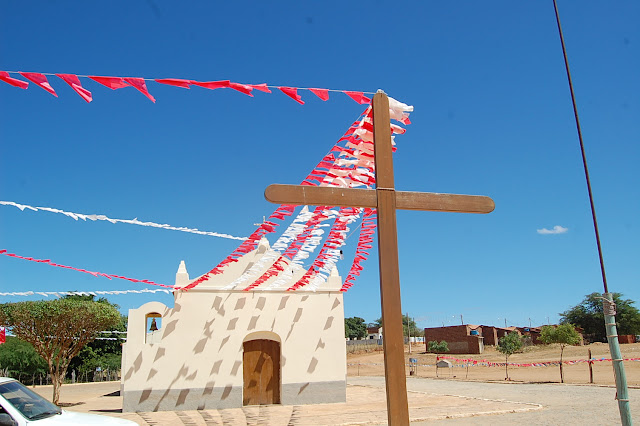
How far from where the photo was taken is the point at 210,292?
13.4 meters

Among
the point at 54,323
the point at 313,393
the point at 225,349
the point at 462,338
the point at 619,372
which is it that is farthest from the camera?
the point at 462,338

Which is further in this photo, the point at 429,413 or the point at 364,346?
the point at 364,346

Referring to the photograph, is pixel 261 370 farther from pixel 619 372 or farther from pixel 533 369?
pixel 533 369

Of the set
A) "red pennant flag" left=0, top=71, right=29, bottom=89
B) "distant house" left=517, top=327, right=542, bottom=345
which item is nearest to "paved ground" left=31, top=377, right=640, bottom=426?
"red pennant flag" left=0, top=71, right=29, bottom=89

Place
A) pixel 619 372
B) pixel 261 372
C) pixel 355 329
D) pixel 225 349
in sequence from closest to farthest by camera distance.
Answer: pixel 619 372 → pixel 225 349 → pixel 261 372 → pixel 355 329

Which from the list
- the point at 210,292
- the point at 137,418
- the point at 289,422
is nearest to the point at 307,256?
the point at 289,422

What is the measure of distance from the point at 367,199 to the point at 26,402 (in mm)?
4416

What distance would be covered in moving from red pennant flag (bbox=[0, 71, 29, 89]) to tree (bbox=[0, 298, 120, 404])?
12719mm

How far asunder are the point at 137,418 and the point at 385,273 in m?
9.72

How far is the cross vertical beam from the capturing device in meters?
4.01

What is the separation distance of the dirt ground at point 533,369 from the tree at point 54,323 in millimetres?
19724

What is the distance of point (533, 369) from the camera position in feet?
106

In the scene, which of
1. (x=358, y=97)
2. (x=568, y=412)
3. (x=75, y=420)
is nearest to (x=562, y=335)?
(x=568, y=412)

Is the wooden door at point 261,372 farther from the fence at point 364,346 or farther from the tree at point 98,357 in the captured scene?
the fence at point 364,346
